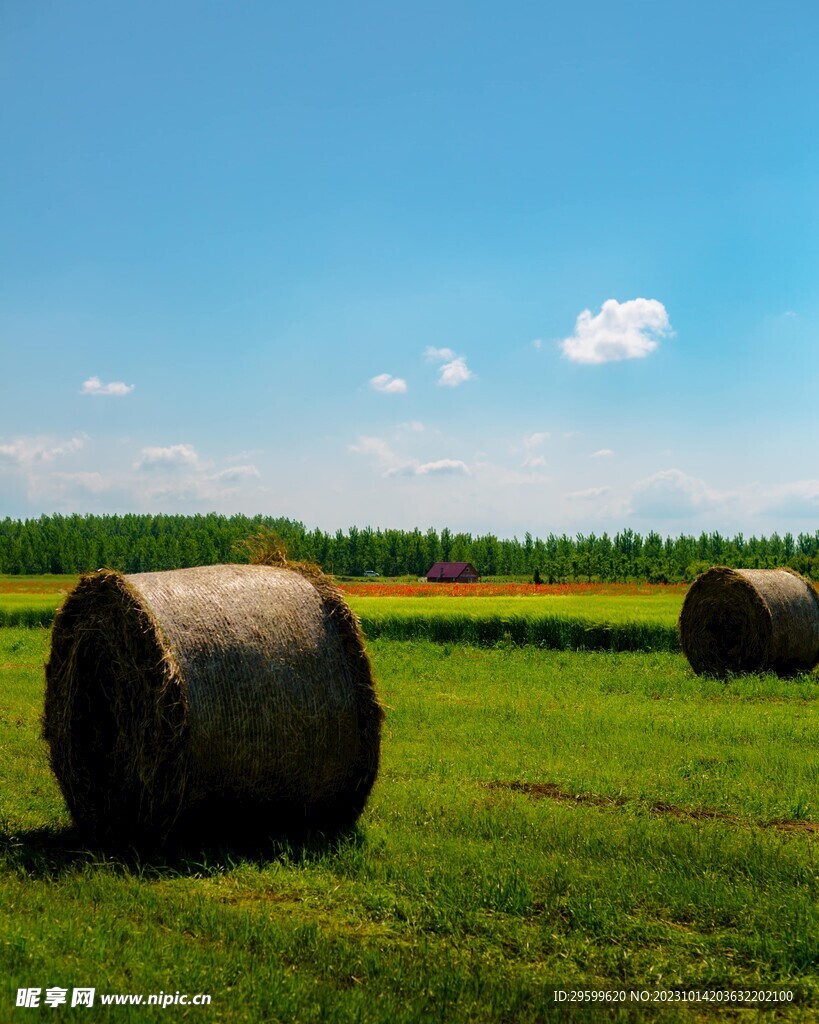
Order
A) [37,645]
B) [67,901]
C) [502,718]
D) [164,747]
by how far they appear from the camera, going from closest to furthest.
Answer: [67,901] → [164,747] → [502,718] → [37,645]

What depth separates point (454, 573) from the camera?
358 ft

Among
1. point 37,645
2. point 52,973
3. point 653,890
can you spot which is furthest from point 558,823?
point 37,645

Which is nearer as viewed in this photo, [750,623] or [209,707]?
[209,707]

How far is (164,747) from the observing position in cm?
772

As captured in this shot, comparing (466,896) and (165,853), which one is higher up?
→ (466,896)

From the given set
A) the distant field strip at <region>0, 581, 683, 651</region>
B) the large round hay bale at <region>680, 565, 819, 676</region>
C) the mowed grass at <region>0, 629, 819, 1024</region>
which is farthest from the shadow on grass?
the distant field strip at <region>0, 581, 683, 651</region>

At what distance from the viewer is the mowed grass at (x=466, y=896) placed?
201 inches

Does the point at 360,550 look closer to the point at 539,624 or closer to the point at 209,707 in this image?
the point at 539,624

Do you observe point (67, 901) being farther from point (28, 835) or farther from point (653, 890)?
point (653, 890)

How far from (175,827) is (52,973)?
263 cm

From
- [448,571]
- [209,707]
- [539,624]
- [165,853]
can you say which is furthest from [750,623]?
[448,571]

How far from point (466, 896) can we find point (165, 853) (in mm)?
2940

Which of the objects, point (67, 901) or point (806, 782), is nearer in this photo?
point (67, 901)

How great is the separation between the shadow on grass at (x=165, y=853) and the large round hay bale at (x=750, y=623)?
1393cm
